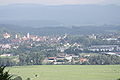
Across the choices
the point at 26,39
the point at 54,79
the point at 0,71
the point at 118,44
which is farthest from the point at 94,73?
the point at 26,39

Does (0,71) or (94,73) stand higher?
(0,71)

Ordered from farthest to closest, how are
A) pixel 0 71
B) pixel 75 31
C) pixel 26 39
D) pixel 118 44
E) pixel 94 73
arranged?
1. pixel 75 31
2. pixel 26 39
3. pixel 118 44
4. pixel 94 73
5. pixel 0 71

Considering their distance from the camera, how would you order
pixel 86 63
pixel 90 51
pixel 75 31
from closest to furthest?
pixel 86 63, pixel 90 51, pixel 75 31

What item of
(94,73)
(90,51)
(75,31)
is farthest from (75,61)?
(75,31)

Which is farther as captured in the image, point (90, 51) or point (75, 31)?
point (75, 31)

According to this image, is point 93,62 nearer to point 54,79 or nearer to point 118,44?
point 54,79

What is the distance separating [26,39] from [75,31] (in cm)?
3204

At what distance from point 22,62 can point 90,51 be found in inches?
700

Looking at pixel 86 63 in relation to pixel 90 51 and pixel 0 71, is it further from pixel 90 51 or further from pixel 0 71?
pixel 0 71

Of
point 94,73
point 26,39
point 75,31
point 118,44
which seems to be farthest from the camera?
point 75,31

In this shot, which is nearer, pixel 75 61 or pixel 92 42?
pixel 75 61

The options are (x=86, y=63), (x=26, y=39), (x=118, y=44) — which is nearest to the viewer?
(x=86, y=63)

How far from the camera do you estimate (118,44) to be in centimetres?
8975

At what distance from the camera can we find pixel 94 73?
40188 millimetres
